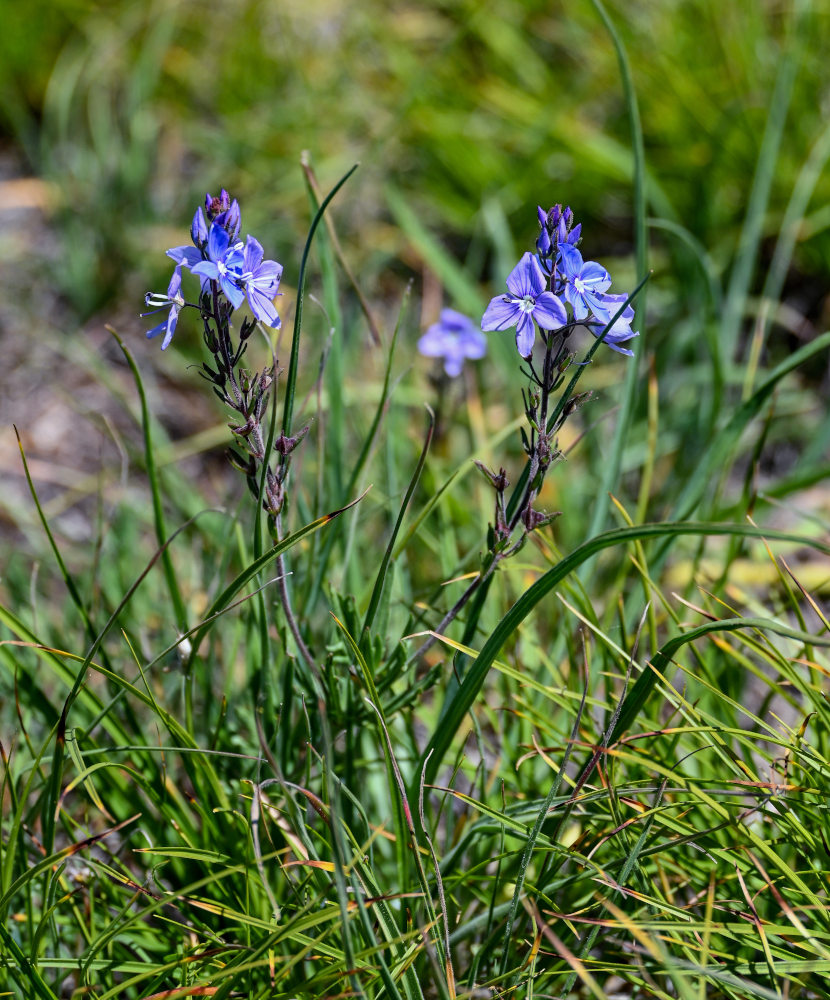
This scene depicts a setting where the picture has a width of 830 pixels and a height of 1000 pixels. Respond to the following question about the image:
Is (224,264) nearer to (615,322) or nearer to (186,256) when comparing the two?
(186,256)

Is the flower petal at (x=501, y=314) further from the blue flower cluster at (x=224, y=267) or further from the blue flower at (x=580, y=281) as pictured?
the blue flower cluster at (x=224, y=267)

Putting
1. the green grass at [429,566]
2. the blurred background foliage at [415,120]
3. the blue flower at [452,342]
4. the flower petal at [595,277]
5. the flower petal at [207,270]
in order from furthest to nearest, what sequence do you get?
1. the blurred background foliage at [415,120]
2. the blue flower at [452,342]
3. the green grass at [429,566]
4. the flower petal at [595,277]
5. the flower petal at [207,270]

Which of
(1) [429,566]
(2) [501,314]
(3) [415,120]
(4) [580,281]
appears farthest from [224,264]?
Answer: (3) [415,120]

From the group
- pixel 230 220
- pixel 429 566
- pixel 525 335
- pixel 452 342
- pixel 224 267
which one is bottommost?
pixel 429 566

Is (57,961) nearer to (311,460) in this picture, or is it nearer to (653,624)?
(653,624)

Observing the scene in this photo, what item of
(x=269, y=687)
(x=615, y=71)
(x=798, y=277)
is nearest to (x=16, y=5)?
(x=615, y=71)

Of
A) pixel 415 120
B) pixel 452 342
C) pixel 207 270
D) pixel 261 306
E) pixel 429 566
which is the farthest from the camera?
pixel 415 120

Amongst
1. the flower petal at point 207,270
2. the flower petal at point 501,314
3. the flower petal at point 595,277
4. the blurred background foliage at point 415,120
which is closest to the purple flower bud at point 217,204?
the flower petal at point 207,270
